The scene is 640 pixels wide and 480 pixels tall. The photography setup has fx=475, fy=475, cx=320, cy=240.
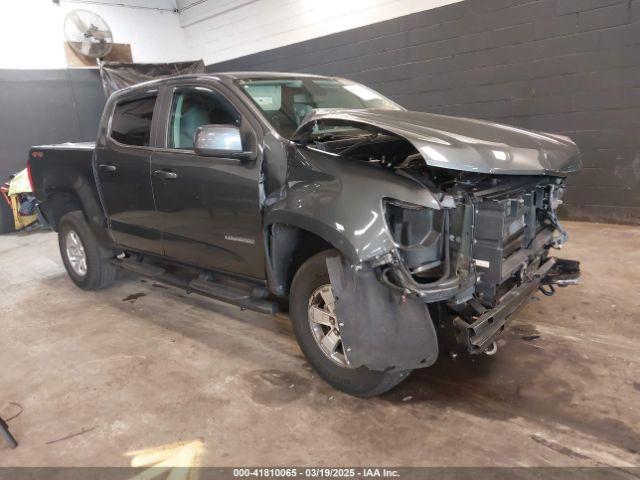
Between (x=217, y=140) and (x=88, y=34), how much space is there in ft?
27.0

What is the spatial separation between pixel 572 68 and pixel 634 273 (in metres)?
2.76

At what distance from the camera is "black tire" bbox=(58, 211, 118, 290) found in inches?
178

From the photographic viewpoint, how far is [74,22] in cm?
896

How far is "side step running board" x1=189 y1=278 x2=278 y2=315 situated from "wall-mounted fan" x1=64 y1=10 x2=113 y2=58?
7866mm

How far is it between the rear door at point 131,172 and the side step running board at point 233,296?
0.59 meters

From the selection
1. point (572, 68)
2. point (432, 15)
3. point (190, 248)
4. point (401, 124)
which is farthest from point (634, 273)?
point (432, 15)

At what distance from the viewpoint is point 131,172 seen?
12.3 feet

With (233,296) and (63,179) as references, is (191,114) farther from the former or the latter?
(63,179)

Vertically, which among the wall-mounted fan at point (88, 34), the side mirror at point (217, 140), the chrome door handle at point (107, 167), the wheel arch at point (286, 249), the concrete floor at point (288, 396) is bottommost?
the concrete floor at point (288, 396)

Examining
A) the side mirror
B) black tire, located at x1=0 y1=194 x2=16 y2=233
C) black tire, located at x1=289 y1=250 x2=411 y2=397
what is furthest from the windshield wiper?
black tire, located at x1=0 y1=194 x2=16 y2=233

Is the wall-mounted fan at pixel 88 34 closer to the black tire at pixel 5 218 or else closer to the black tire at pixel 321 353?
the black tire at pixel 5 218

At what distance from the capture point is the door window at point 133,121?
3691 millimetres

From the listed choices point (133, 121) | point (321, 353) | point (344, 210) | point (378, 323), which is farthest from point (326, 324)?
point (133, 121)

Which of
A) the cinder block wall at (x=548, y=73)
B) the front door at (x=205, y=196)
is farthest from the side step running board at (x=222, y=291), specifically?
the cinder block wall at (x=548, y=73)
